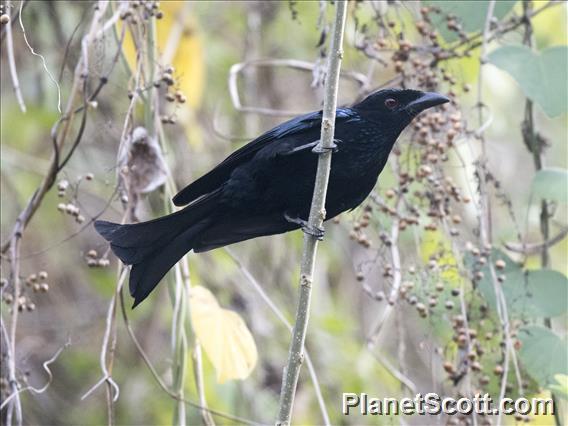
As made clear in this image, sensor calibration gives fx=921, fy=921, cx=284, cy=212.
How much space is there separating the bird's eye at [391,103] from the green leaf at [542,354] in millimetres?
874

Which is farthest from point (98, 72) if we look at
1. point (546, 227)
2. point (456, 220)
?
point (546, 227)

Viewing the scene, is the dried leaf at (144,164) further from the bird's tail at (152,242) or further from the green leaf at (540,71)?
the green leaf at (540,71)

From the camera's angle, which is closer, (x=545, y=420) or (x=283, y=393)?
(x=283, y=393)

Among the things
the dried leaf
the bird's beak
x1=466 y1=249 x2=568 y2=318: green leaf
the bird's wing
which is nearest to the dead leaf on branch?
the dried leaf

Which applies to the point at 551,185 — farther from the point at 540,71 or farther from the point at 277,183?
the point at 277,183

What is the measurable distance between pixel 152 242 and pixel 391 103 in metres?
0.95

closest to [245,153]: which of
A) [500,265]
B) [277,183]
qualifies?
[277,183]

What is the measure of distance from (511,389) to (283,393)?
113cm

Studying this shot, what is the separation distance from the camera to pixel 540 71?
3.21 metres

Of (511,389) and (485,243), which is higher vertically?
(485,243)

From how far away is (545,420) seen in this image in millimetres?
3258

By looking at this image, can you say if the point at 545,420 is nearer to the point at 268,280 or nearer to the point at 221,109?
the point at 268,280

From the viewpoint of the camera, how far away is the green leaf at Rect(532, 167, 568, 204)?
3043 millimetres

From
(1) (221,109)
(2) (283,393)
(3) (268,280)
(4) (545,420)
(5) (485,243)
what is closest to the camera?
(2) (283,393)
